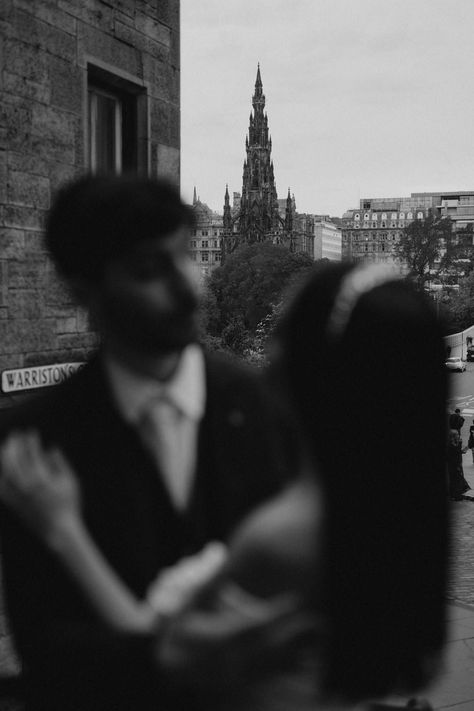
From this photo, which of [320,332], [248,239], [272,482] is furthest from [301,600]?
[248,239]

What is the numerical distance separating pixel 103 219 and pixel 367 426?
49 cm

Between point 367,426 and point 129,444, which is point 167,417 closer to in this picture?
point 129,444

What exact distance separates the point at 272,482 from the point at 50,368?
4793 millimetres

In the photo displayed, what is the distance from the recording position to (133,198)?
4.28ft

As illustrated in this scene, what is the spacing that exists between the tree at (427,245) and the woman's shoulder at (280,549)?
86.9 m

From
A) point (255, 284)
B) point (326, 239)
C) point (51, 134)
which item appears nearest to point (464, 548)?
point (51, 134)

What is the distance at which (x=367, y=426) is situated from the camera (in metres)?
1.34

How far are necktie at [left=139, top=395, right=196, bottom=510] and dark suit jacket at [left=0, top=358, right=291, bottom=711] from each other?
0.05ft

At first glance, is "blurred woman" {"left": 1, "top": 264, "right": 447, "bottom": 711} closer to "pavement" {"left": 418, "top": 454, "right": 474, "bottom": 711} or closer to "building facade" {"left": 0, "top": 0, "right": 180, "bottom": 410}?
"pavement" {"left": 418, "top": 454, "right": 474, "bottom": 711}

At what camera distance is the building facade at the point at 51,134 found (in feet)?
18.2

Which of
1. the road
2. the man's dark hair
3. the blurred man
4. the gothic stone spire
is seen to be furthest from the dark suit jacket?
the gothic stone spire

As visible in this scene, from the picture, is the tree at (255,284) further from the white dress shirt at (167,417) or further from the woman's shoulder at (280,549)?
the woman's shoulder at (280,549)

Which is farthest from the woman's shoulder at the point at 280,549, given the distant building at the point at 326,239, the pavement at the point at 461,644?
the distant building at the point at 326,239

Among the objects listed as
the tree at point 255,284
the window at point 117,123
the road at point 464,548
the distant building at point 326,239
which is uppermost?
the distant building at point 326,239
